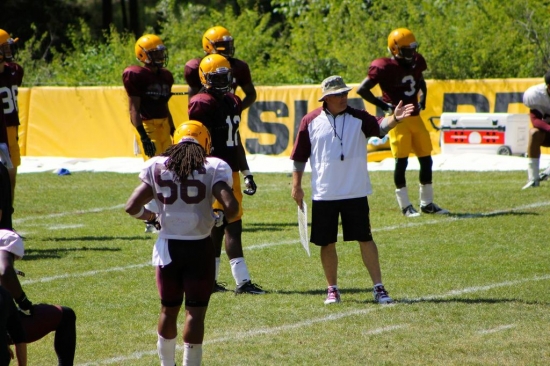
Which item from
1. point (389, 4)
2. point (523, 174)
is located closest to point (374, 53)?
point (389, 4)

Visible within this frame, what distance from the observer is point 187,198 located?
5660mm

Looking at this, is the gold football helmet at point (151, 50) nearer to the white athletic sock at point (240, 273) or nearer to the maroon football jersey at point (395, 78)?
the maroon football jersey at point (395, 78)

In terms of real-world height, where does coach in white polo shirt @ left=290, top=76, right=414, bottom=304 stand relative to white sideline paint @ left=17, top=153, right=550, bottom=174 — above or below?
above

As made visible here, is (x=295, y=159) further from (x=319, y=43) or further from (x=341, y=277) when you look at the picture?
(x=319, y=43)

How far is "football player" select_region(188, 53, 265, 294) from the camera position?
25.7ft

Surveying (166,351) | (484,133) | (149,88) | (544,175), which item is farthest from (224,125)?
(484,133)

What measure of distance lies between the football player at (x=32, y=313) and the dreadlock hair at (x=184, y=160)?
92 centimetres

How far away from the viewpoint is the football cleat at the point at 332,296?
24.8 feet

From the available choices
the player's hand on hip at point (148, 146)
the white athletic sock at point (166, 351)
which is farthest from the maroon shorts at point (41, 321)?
the player's hand on hip at point (148, 146)

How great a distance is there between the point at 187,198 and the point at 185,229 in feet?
0.57

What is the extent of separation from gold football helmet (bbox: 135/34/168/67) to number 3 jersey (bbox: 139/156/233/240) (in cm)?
543

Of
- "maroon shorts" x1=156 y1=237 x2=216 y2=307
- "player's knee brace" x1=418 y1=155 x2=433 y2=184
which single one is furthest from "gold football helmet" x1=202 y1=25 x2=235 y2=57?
"maroon shorts" x1=156 y1=237 x2=216 y2=307

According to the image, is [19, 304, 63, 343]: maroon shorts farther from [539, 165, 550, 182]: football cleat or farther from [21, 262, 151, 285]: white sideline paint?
[539, 165, 550, 182]: football cleat

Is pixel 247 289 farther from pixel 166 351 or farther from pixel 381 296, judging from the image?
pixel 166 351
